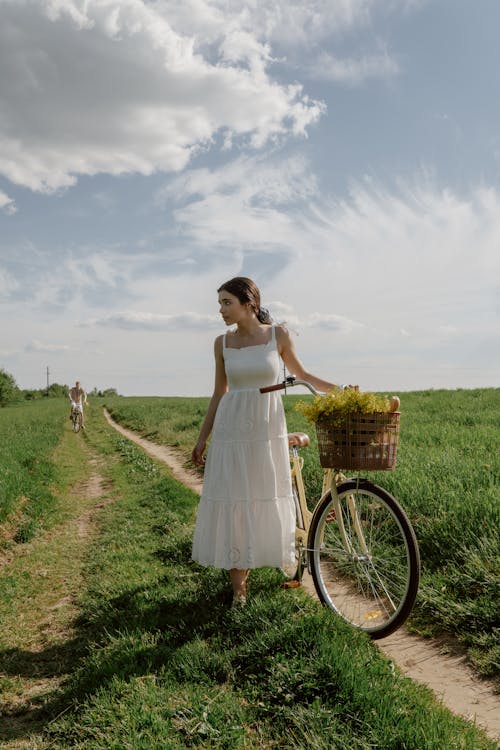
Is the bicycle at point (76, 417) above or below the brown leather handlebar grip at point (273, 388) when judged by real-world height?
below

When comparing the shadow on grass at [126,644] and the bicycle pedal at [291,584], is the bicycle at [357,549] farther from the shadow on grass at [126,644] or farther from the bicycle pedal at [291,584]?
the shadow on grass at [126,644]

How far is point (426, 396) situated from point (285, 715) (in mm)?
22000

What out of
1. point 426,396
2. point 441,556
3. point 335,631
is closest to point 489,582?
point 441,556

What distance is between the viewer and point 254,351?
4852mm

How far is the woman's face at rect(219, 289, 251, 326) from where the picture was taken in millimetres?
4848

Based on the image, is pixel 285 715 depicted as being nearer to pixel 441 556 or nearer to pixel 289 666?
pixel 289 666

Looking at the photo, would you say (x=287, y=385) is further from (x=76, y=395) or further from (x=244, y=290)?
(x=76, y=395)

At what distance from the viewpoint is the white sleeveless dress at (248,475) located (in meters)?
4.82

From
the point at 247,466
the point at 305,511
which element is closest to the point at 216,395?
the point at 247,466

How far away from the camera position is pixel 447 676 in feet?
13.3

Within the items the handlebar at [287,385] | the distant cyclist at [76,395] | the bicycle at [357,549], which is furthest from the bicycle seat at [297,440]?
the distant cyclist at [76,395]

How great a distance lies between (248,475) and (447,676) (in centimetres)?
202

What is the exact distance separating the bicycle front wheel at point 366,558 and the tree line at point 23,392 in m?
88.2

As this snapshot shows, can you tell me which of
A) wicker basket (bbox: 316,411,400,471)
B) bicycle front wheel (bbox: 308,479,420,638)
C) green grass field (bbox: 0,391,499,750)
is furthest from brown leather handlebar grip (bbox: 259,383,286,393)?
green grass field (bbox: 0,391,499,750)
